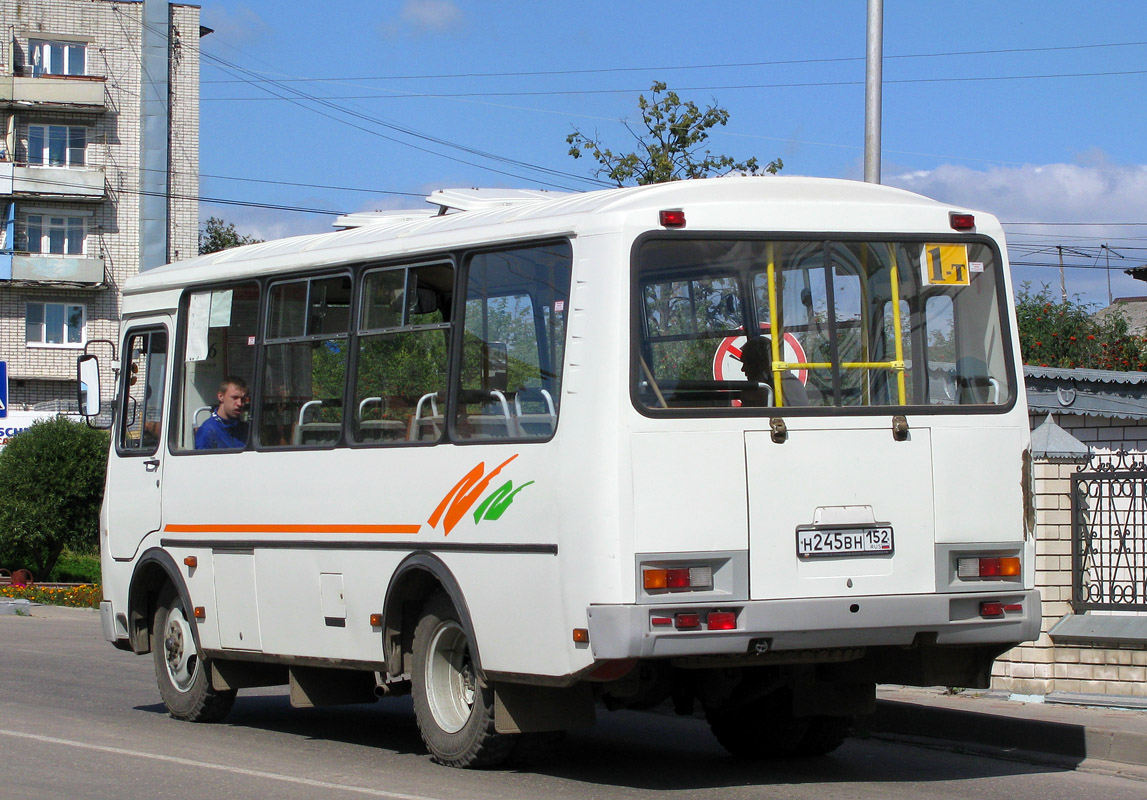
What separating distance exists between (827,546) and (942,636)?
2.60 ft

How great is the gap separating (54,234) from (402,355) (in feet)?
166

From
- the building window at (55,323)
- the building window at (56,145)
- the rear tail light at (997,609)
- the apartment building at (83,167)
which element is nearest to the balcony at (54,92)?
the apartment building at (83,167)

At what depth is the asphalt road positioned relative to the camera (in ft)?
26.5

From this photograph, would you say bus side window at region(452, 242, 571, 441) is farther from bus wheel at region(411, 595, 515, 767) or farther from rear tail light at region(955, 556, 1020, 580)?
Result: rear tail light at region(955, 556, 1020, 580)

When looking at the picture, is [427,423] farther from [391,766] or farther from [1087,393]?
[1087,393]

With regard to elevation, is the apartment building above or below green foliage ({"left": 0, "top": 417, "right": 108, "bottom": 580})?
above

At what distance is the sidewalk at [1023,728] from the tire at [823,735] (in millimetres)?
956

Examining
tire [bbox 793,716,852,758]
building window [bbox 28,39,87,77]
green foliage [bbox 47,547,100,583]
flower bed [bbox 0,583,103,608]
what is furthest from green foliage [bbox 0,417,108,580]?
building window [bbox 28,39,87,77]

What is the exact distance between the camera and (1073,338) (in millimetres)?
42094

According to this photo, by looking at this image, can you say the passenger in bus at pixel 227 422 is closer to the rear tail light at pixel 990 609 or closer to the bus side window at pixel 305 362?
the bus side window at pixel 305 362

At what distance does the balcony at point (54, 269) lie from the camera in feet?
181

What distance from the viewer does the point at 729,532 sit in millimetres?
7656

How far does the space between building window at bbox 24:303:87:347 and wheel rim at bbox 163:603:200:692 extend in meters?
47.1

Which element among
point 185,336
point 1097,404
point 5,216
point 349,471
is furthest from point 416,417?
point 5,216
